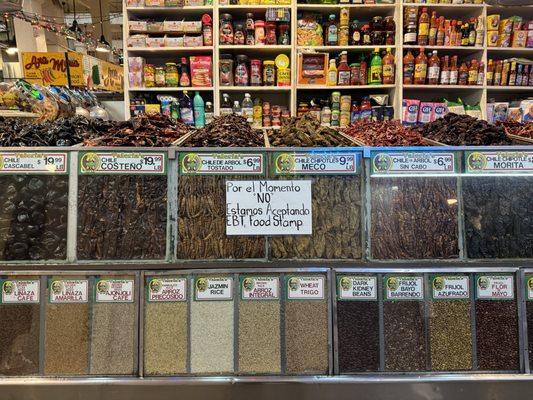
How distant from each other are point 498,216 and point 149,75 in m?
3.66

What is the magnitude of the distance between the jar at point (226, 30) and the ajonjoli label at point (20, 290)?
10.9ft

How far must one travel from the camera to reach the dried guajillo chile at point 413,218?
1.42m

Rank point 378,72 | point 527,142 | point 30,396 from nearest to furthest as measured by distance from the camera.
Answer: point 30,396
point 527,142
point 378,72

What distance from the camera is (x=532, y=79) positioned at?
429 centimetres

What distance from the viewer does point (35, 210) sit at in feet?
4.54

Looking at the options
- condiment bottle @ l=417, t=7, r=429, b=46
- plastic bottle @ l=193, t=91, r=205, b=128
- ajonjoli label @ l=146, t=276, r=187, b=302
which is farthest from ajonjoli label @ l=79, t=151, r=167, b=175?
condiment bottle @ l=417, t=7, r=429, b=46

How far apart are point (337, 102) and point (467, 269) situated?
10.0ft

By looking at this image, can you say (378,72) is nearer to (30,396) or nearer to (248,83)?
(248,83)

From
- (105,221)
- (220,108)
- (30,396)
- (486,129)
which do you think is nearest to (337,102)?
(220,108)

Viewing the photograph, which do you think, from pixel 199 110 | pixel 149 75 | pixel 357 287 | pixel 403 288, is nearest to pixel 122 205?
pixel 357 287

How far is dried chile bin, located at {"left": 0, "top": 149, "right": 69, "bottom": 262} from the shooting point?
1384 millimetres

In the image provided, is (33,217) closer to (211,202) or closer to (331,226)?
(211,202)

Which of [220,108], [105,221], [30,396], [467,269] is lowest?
[30,396]

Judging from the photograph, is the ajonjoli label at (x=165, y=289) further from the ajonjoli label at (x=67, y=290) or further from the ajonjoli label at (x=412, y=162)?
the ajonjoli label at (x=412, y=162)
